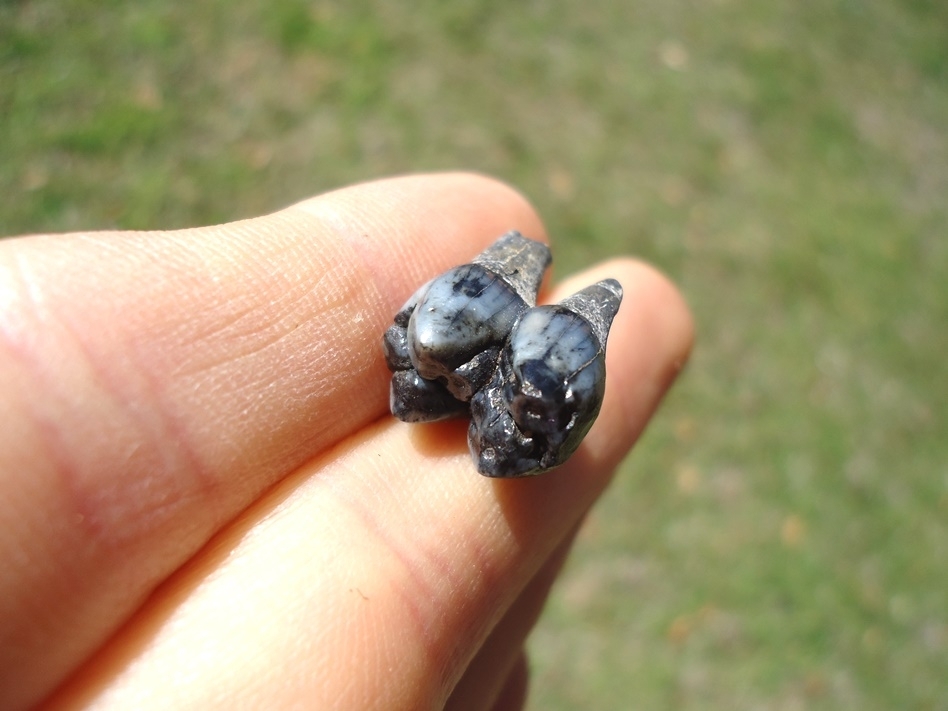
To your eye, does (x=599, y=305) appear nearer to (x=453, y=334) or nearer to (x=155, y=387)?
(x=453, y=334)

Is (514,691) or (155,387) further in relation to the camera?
(514,691)

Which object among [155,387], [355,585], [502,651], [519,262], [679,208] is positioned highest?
[155,387]

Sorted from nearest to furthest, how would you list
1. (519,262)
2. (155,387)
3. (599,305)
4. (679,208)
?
(155,387), (599,305), (519,262), (679,208)

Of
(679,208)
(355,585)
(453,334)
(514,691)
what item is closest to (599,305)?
(453,334)

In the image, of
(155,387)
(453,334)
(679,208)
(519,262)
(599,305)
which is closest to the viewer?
(155,387)

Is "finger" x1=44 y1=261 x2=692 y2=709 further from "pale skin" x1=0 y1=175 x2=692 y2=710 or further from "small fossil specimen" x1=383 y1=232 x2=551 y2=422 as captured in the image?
"small fossil specimen" x1=383 y1=232 x2=551 y2=422

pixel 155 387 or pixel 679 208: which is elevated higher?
pixel 155 387

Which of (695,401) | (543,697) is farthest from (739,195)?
(543,697)

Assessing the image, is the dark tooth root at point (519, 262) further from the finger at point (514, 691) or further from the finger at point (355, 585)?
the finger at point (514, 691)
